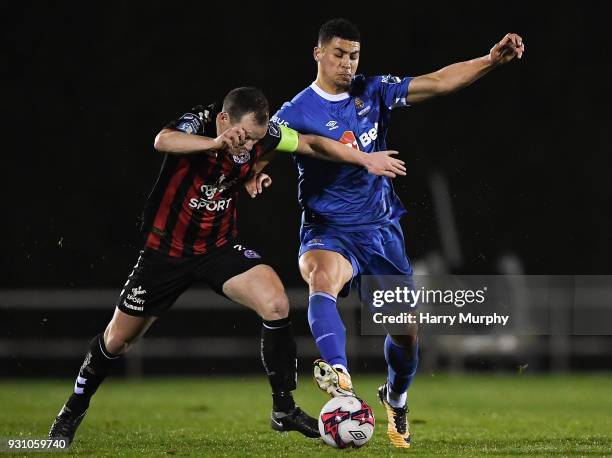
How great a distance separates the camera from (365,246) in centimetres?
723

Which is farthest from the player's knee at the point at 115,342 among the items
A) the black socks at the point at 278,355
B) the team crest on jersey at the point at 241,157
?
the team crest on jersey at the point at 241,157

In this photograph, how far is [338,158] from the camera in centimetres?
681

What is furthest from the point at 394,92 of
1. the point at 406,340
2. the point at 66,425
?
the point at 66,425

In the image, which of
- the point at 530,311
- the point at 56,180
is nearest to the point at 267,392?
the point at 530,311

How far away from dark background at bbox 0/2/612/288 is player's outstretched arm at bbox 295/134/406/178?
1092cm

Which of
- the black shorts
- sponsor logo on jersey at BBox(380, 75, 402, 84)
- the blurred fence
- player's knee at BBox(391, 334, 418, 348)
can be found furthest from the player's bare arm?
the blurred fence

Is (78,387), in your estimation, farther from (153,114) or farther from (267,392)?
(153,114)

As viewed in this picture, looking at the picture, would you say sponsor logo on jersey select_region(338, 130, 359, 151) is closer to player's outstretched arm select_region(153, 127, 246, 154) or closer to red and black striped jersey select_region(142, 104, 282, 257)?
red and black striped jersey select_region(142, 104, 282, 257)

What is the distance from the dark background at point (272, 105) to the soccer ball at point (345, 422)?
11.8 meters

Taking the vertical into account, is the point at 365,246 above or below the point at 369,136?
below

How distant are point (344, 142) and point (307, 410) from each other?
353cm

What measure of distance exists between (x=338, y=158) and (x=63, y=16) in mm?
12877

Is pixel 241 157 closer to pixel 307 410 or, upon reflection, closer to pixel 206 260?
pixel 206 260

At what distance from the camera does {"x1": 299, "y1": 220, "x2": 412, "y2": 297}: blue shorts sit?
712cm
